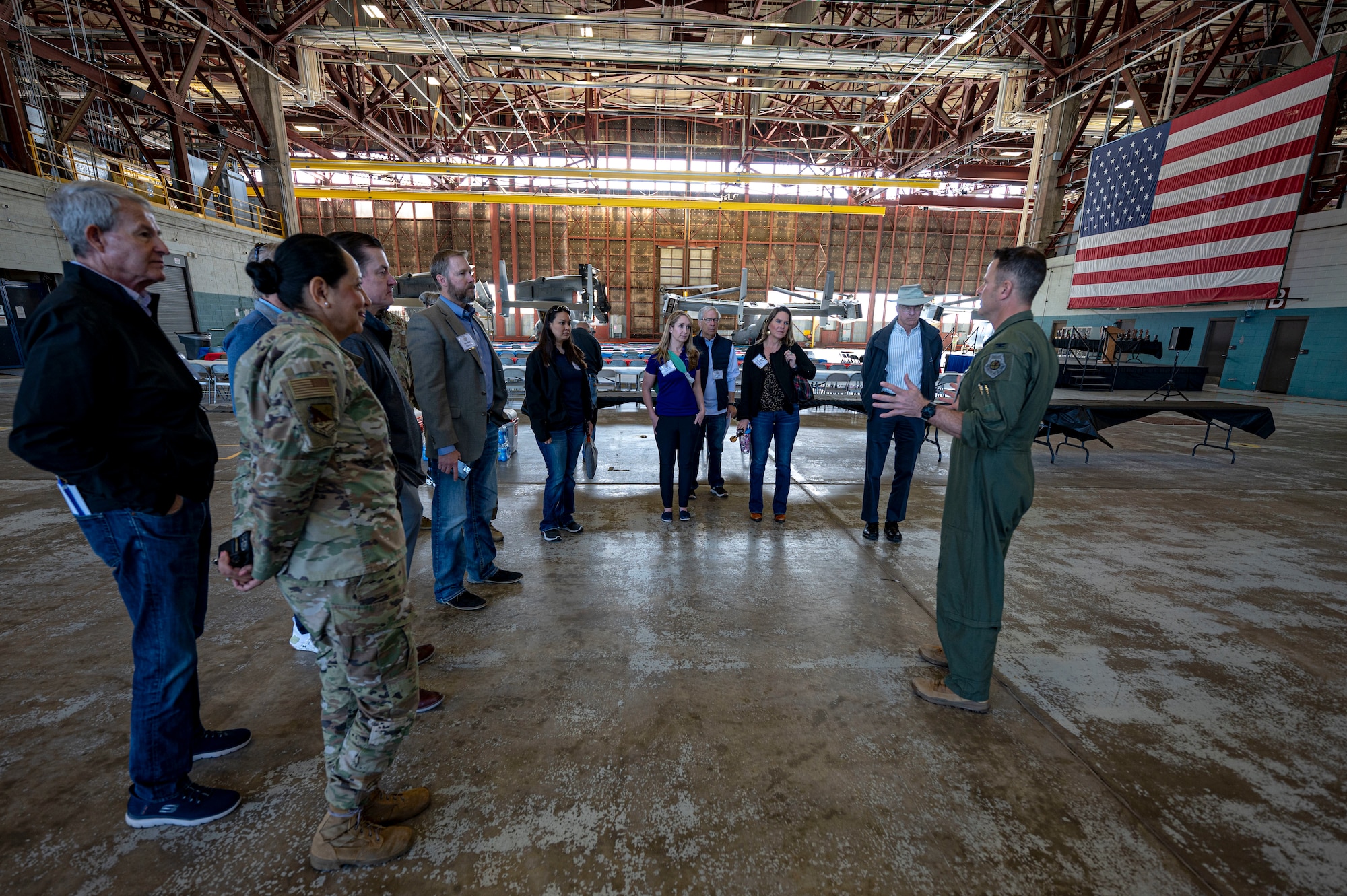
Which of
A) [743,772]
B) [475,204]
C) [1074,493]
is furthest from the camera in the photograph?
[475,204]

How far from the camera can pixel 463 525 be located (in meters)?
3.16

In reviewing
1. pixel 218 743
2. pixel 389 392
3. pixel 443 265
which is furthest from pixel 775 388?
pixel 218 743

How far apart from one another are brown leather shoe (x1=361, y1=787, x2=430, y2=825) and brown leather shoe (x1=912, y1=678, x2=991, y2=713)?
2.09 meters

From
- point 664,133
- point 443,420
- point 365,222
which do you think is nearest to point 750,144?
point 664,133

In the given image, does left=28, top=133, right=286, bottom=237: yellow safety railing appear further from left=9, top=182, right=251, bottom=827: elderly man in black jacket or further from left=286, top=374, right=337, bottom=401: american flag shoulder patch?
left=286, top=374, right=337, bottom=401: american flag shoulder patch

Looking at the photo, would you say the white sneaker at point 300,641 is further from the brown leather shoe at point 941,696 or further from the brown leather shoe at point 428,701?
the brown leather shoe at point 941,696

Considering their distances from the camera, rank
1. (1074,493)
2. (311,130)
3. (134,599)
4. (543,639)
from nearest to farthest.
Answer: (134,599), (543,639), (1074,493), (311,130)

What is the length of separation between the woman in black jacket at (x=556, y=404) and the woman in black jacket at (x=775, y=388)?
1343mm

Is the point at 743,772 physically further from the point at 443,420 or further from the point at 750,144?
the point at 750,144

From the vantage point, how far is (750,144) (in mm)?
23391

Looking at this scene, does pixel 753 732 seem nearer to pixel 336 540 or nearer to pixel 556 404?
pixel 336 540

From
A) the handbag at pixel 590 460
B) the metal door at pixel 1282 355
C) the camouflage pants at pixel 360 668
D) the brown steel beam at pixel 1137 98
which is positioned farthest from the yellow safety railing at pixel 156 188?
the metal door at pixel 1282 355

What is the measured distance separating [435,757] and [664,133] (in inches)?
1067

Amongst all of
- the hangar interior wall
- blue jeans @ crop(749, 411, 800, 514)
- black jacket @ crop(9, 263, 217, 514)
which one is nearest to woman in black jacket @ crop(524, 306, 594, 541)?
blue jeans @ crop(749, 411, 800, 514)
